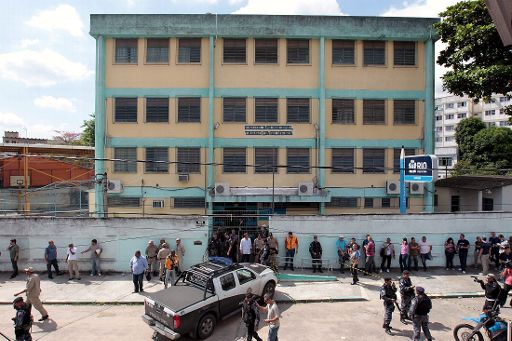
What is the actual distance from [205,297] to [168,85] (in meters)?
14.6

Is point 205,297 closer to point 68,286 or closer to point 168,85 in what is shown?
point 68,286

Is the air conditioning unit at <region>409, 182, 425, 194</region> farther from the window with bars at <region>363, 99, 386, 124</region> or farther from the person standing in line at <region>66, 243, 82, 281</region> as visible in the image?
the person standing in line at <region>66, 243, 82, 281</region>

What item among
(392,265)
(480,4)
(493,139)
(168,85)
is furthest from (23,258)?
(493,139)

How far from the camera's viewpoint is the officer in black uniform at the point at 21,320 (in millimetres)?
9331

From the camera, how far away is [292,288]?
46.8ft

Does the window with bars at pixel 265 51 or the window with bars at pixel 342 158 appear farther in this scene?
the window with bars at pixel 342 158

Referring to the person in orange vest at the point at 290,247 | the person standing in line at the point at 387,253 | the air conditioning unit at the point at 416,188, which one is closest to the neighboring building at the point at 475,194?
the air conditioning unit at the point at 416,188

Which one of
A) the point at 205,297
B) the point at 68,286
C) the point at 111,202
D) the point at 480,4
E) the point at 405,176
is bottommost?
the point at 68,286

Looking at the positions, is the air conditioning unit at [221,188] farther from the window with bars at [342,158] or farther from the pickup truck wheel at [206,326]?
the pickup truck wheel at [206,326]

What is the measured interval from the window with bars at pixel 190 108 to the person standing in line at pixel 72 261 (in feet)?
31.5

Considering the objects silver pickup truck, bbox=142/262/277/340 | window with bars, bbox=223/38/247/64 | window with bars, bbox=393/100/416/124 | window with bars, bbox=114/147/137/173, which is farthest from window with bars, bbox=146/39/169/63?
silver pickup truck, bbox=142/262/277/340

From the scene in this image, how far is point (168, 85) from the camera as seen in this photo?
21.8 metres

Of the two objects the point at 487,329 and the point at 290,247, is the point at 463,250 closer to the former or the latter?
the point at 290,247

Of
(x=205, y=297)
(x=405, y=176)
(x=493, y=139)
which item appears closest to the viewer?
(x=205, y=297)
